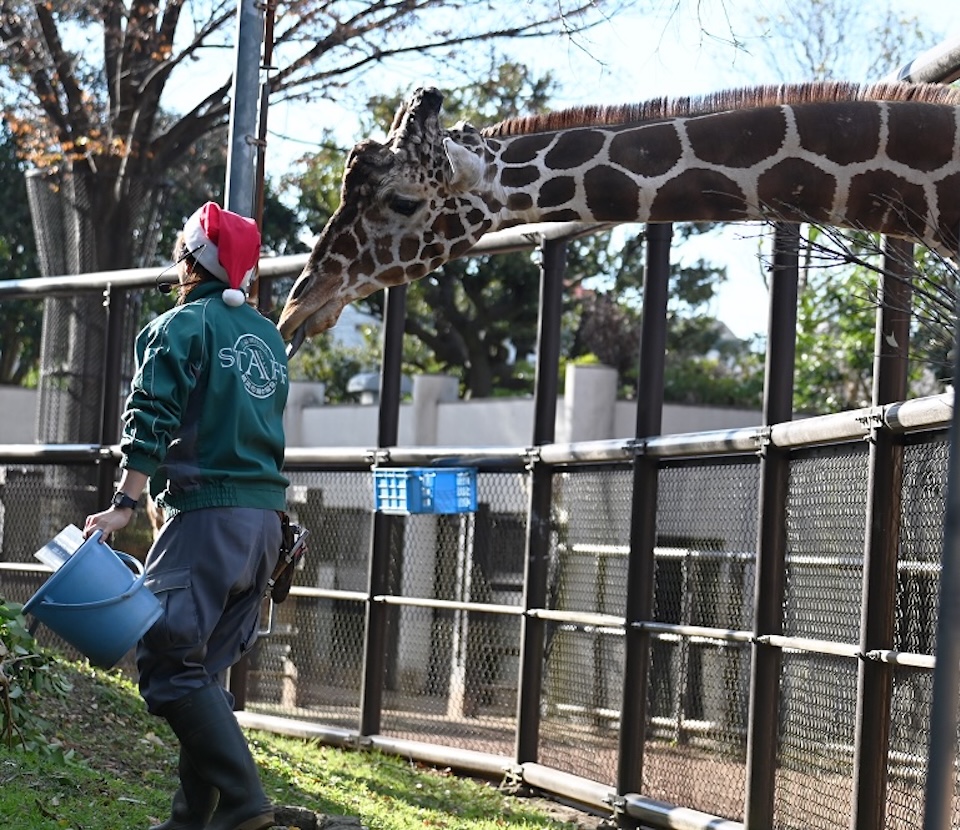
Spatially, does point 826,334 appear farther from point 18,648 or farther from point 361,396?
point 18,648

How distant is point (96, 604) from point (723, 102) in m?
2.99

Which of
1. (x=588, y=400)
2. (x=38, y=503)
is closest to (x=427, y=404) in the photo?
(x=588, y=400)

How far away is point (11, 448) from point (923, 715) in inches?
275

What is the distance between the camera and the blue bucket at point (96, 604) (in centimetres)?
438

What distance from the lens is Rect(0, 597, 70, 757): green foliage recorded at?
19.9ft

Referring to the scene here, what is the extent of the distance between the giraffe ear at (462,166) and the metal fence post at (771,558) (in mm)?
1171

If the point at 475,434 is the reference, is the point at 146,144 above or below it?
above

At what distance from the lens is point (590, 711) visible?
751cm

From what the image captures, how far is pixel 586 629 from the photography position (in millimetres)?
7590

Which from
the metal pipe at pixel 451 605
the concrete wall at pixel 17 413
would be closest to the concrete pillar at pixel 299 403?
the concrete wall at pixel 17 413

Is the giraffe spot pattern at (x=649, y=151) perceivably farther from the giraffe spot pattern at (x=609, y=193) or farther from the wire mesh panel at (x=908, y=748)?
the wire mesh panel at (x=908, y=748)

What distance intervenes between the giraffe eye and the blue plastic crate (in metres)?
2.43

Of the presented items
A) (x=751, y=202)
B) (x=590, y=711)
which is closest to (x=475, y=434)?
(x=590, y=711)

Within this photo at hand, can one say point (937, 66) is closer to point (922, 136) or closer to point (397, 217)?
point (922, 136)
